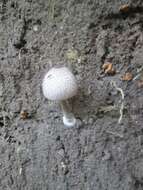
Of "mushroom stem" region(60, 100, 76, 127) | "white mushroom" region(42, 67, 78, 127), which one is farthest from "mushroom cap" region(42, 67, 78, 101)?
"mushroom stem" region(60, 100, 76, 127)

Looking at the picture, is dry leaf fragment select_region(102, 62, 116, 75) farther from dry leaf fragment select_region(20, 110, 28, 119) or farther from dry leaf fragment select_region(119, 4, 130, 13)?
dry leaf fragment select_region(20, 110, 28, 119)

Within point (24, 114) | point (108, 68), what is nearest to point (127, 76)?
point (108, 68)

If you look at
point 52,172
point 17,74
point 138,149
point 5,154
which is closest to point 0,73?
Result: point 17,74

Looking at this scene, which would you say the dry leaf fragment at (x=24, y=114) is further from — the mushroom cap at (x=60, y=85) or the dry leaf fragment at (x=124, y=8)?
the dry leaf fragment at (x=124, y=8)

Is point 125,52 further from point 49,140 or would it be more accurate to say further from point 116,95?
point 49,140

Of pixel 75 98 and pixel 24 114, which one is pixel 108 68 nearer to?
pixel 75 98
